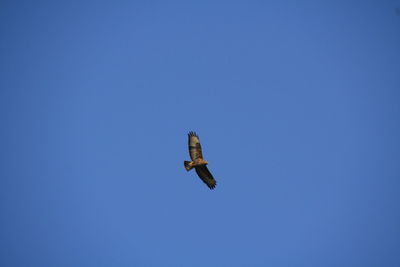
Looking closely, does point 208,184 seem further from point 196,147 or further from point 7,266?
point 7,266

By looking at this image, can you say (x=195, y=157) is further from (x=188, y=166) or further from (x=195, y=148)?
(x=188, y=166)

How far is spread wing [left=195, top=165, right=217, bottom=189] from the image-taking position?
29.6m

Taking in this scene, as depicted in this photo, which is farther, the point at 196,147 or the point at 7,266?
the point at 7,266

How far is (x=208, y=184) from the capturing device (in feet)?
100

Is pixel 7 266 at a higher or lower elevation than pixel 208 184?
higher

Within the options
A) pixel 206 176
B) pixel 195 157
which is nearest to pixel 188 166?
pixel 195 157

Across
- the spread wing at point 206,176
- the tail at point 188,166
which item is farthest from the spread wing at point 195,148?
the spread wing at point 206,176

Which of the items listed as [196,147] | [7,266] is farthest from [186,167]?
[7,266]

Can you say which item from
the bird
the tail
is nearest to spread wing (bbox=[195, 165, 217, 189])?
the bird

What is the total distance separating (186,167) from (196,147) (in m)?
1.52

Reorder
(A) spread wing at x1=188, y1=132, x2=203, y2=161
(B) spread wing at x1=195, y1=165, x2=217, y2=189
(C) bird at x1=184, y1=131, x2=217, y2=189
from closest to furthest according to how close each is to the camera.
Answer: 1. (C) bird at x1=184, y1=131, x2=217, y2=189
2. (A) spread wing at x1=188, y1=132, x2=203, y2=161
3. (B) spread wing at x1=195, y1=165, x2=217, y2=189

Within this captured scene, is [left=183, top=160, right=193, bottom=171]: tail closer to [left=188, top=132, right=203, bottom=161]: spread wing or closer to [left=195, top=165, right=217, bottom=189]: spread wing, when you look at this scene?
[left=188, top=132, right=203, bottom=161]: spread wing

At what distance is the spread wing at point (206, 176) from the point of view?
29.6 meters

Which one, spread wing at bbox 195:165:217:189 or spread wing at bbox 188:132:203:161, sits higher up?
spread wing at bbox 188:132:203:161
